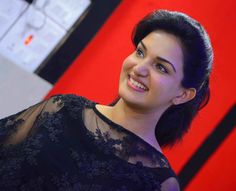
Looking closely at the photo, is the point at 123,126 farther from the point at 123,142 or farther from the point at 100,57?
the point at 100,57

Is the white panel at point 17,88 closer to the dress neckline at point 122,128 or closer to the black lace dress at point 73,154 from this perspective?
the black lace dress at point 73,154

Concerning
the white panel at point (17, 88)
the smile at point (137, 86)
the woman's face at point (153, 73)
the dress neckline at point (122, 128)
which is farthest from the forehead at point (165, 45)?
the white panel at point (17, 88)

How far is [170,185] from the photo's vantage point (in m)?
1.17

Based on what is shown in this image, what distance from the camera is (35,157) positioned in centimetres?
116

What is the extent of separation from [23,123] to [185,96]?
505mm

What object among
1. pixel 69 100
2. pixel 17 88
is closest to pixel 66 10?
pixel 17 88

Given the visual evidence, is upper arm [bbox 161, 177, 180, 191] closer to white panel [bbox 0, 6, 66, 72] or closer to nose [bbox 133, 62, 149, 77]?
nose [bbox 133, 62, 149, 77]

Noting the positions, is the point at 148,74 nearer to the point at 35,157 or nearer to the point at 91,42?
the point at 35,157

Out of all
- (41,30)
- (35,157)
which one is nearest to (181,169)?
(41,30)

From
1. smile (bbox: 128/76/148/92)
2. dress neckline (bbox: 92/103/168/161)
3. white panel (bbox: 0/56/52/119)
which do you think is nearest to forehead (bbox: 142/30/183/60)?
smile (bbox: 128/76/148/92)

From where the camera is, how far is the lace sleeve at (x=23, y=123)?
125cm

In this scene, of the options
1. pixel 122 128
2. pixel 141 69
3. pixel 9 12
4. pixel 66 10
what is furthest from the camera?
pixel 66 10

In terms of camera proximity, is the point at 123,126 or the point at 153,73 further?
the point at 123,126

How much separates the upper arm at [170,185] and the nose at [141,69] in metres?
0.31
